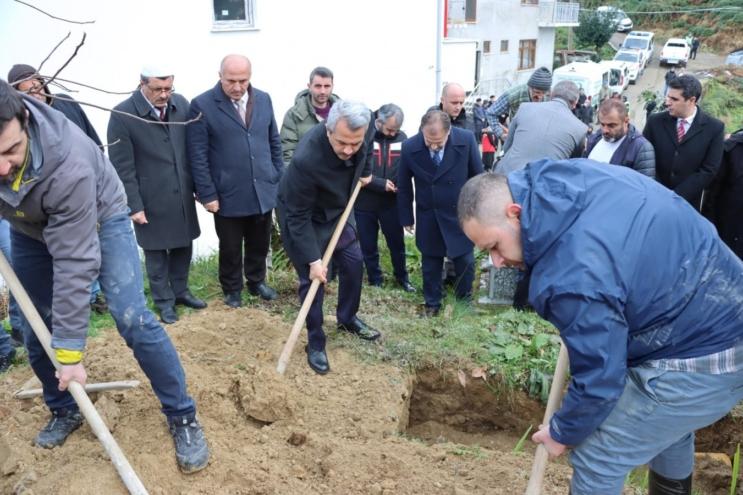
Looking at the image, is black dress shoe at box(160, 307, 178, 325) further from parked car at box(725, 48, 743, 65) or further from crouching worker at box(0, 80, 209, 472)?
parked car at box(725, 48, 743, 65)

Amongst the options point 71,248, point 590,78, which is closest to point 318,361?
point 71,248

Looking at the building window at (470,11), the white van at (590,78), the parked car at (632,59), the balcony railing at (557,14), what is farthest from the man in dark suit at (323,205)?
the balcony railing at (557,14)

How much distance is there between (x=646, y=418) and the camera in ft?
7.99

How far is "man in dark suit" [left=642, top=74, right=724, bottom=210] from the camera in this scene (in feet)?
16.1

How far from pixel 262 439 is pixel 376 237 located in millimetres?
2645

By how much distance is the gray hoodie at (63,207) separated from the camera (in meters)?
2.42

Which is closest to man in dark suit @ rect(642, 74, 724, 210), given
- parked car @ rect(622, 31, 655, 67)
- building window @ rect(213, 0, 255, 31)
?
building window @ rect(213, 0, 255, 31)

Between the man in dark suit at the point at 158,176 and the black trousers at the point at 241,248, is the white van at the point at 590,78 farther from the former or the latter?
the man in dark suit at the point at 158,176

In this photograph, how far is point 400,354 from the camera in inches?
175

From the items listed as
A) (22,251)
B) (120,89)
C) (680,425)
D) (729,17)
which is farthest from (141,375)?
(729,17)

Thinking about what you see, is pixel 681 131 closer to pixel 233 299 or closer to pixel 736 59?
pixel 233 299

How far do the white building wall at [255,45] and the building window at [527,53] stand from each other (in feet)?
79.5

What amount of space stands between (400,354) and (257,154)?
6.04 ft

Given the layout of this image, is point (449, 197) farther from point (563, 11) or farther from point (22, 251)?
point (563, 11)
